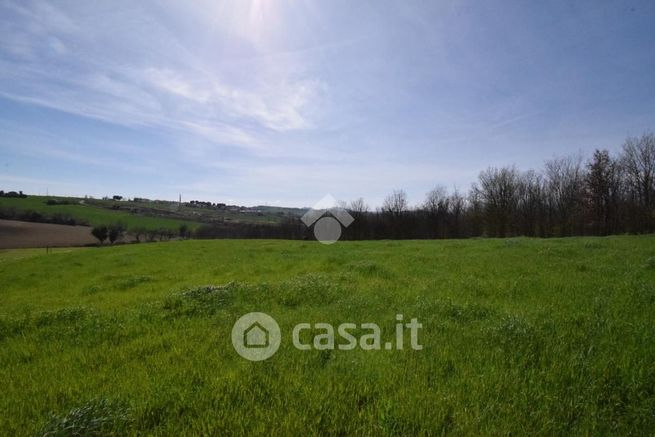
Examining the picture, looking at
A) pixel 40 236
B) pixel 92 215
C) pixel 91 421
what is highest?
pixel 92 215

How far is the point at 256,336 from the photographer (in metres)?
5.37

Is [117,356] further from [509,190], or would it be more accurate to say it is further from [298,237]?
[298,237]

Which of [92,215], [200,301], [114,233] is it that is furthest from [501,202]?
[92,215]

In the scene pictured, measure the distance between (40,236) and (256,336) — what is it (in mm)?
109776

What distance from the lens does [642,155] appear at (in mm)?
48656

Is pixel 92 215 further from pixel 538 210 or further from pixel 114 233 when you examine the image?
pixel 538 210

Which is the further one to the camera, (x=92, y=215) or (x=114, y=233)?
(x=92, y=215)

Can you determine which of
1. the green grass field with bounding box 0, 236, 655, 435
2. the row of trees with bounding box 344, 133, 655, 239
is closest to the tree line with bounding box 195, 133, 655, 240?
the row of trees with bounding box 344, 133, 655, 239

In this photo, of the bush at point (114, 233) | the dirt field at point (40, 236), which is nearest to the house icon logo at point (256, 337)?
the dirt field at point (40, 236)

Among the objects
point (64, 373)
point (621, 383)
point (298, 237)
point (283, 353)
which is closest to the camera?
point (621, 383)

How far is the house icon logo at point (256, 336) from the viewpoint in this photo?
4.73 meters

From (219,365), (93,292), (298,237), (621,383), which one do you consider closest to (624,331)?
(621,383)

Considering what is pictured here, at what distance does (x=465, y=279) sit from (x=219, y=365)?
7812mm

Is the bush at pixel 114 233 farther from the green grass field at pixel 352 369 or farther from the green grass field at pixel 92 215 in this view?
the green grass field at pixel 352 369
